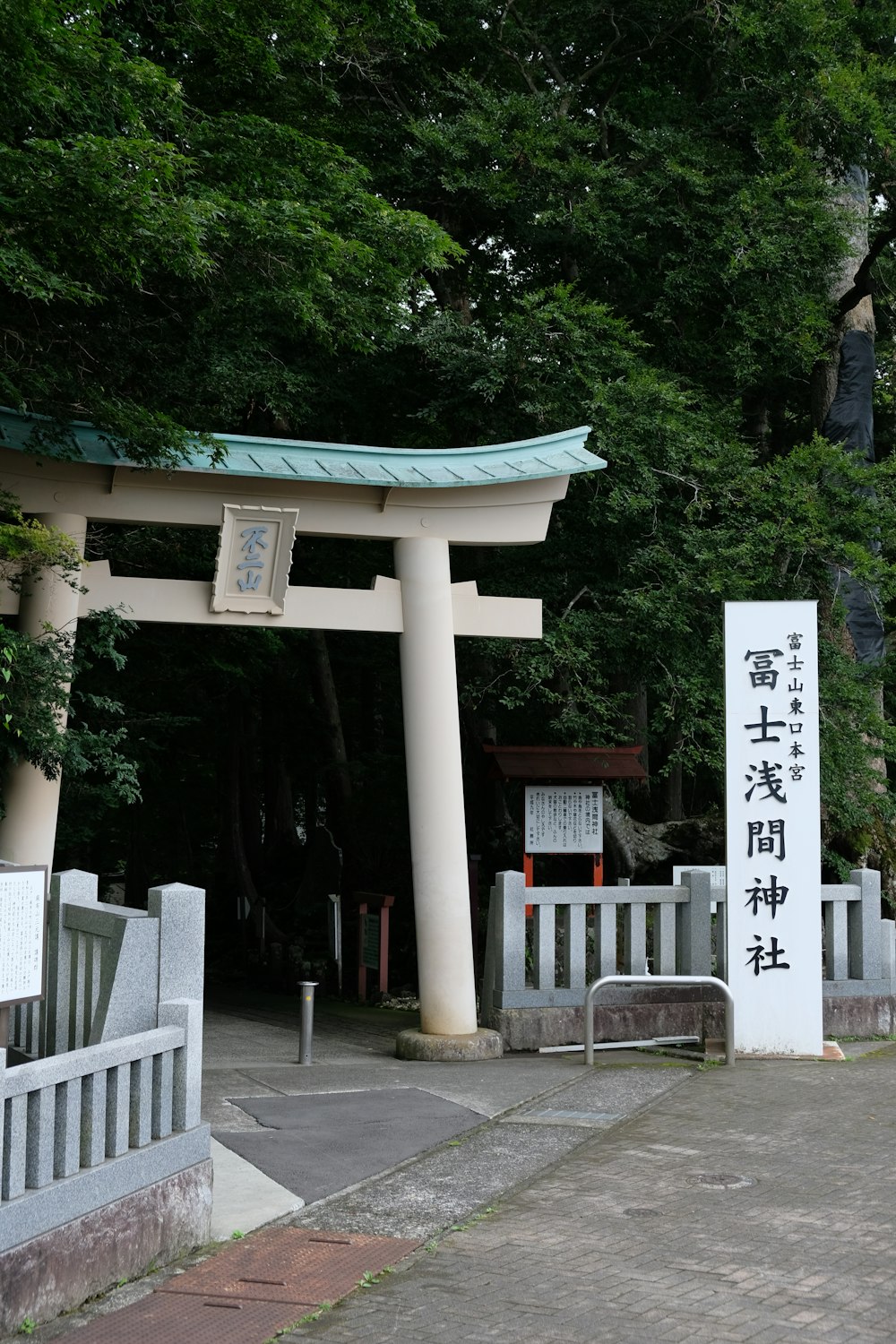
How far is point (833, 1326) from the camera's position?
480cm

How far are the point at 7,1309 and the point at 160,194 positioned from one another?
6946 mm

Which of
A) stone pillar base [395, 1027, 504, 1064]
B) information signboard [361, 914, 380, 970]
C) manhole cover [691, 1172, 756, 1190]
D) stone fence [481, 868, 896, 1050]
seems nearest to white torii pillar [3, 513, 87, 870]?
stone pillar base [395, 1027, 504, 1064]

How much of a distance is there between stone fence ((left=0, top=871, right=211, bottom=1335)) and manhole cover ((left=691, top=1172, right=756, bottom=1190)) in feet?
8.73

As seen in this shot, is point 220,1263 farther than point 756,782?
No

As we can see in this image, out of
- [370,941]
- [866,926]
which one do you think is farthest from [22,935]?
[370,941]

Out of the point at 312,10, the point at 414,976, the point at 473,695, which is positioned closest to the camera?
the point at 312,10

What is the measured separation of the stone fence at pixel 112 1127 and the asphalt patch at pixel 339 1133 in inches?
44.9

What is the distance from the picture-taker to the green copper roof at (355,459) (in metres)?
10.6

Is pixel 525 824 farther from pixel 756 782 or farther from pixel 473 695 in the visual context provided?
pixel 756 782

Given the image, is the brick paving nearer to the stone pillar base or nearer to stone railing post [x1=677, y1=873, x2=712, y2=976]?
the stone pillar base

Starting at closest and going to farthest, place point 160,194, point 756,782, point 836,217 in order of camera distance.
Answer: point 160,194 → point 756,782 → point 836,217

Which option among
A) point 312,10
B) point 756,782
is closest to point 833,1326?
point 756,782

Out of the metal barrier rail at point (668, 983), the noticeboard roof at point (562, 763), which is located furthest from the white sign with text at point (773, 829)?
the noticeboard roof at point (562, 763)

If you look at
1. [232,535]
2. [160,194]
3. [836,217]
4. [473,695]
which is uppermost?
[836,217]
